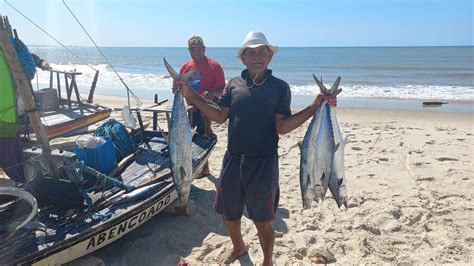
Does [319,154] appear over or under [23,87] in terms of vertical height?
under

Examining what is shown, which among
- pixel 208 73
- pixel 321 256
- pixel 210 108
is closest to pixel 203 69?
pixel 208 73

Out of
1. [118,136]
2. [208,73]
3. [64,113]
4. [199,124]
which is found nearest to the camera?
[118,136]

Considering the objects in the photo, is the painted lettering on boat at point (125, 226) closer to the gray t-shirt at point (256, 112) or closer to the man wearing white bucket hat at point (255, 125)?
the man wearing white bucket hat at point (255, 125)

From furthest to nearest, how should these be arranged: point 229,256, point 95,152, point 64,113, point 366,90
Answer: point 366,90 → point 64,113 → point 95,152 → point 229,256

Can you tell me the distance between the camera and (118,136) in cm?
590

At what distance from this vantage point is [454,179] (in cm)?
668

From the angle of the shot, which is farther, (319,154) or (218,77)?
(218,77)

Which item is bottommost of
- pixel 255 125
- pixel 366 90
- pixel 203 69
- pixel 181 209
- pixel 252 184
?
pixel 181 209

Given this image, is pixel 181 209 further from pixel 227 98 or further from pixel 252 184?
pixel 227 98

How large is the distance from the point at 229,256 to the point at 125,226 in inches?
45.7

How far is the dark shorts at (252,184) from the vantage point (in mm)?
3668

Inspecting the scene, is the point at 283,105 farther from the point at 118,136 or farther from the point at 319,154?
the point at 118,136

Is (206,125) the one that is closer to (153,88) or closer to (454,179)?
(454,179)

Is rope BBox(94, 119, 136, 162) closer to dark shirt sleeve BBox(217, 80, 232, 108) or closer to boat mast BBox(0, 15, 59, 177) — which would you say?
boat mast BBox(0, 15, 59, 177)
